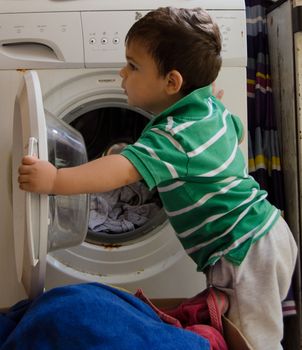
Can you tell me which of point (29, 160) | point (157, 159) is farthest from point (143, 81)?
point (29, 160)

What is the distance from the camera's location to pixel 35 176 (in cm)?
76

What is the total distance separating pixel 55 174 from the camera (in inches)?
31.1

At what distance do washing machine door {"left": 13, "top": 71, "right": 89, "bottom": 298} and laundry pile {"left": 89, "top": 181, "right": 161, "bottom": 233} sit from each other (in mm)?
96

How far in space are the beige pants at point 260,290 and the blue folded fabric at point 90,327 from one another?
179 mm

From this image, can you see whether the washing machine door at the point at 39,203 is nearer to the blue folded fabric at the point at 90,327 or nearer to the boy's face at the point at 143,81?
the blue folded fabric at the point at 90,327

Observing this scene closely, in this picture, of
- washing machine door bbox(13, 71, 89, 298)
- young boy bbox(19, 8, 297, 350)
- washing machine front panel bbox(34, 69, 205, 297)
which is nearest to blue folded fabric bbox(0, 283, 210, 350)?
washing machine door bbox(13, 71, 89, 298)

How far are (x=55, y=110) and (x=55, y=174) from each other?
40 cm

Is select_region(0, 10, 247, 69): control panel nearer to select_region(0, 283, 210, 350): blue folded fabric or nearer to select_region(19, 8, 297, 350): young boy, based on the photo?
select_region(19, 8, 297, 350): young boy

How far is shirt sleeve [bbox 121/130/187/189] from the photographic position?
0.81 metres

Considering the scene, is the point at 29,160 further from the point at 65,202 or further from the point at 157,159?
the point at 65,202

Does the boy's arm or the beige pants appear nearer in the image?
the boy's arm

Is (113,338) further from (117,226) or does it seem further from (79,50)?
(79,50)

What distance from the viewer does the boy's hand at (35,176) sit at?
758 mm

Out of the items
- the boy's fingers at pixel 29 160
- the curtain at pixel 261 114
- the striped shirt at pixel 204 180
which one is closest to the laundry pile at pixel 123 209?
the striped shirt at pixel 204 180
